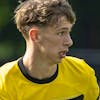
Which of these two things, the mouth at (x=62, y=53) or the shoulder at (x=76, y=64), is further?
the shoulder at (x=76, y=64)

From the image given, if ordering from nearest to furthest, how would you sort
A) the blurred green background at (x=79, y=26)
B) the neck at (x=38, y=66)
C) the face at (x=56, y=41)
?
the face at (x=56, y=41) < the neck at (x=38, y=66) < the blurred green background at (x=79, y=26)

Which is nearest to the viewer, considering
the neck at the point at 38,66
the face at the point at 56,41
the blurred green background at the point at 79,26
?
the face at the point at 56,41

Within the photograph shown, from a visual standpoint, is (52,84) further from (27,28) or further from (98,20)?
(98,20)

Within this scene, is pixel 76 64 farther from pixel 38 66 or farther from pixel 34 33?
pixel 34 33

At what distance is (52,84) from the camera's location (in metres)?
4.61

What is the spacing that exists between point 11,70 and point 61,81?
1.15 feet

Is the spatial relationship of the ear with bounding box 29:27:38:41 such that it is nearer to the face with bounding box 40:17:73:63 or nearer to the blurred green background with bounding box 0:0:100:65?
the face with bounding box 40:17:73:63

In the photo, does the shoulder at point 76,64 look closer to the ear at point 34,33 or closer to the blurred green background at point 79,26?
the ear at point 34,33

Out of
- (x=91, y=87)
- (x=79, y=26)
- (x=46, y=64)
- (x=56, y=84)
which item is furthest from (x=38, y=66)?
(x=79, y=26)

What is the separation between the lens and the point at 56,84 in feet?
15.1

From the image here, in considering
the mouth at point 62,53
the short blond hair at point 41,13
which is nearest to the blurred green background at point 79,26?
the short blond hair at point 41,13

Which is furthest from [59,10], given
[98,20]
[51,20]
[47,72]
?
[98,20]

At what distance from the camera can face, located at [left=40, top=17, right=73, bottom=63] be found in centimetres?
445

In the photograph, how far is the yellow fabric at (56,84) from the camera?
4520mm
